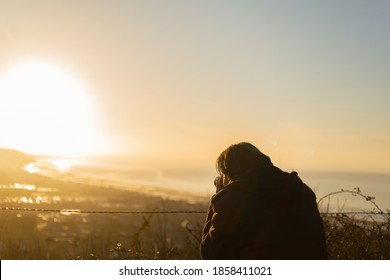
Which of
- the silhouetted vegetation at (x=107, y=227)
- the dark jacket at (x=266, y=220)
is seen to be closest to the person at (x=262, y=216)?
the dark jacket at (x=266, y=220)

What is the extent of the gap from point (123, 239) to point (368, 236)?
14197mm

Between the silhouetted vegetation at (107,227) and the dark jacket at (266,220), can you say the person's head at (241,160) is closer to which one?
the dark jacket at (266,220)

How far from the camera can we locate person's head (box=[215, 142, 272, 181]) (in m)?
4.88

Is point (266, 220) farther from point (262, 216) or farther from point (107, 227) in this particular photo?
point (107, 227)

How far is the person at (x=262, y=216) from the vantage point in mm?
4742

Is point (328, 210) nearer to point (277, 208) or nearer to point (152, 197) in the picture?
point (277, 208)

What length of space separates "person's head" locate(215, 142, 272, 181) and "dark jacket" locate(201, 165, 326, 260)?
0.28ft

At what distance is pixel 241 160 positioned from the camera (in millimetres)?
4895

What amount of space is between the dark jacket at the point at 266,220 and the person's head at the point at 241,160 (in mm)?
85

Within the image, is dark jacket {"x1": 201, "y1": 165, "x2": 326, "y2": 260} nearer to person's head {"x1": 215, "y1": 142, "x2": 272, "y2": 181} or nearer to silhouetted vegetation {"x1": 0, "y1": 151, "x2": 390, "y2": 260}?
person's head {"x1": 215, "y1": 142, "x2": 272, "y2": 181}

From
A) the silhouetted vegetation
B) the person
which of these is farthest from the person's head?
the silhouetted vegetation
